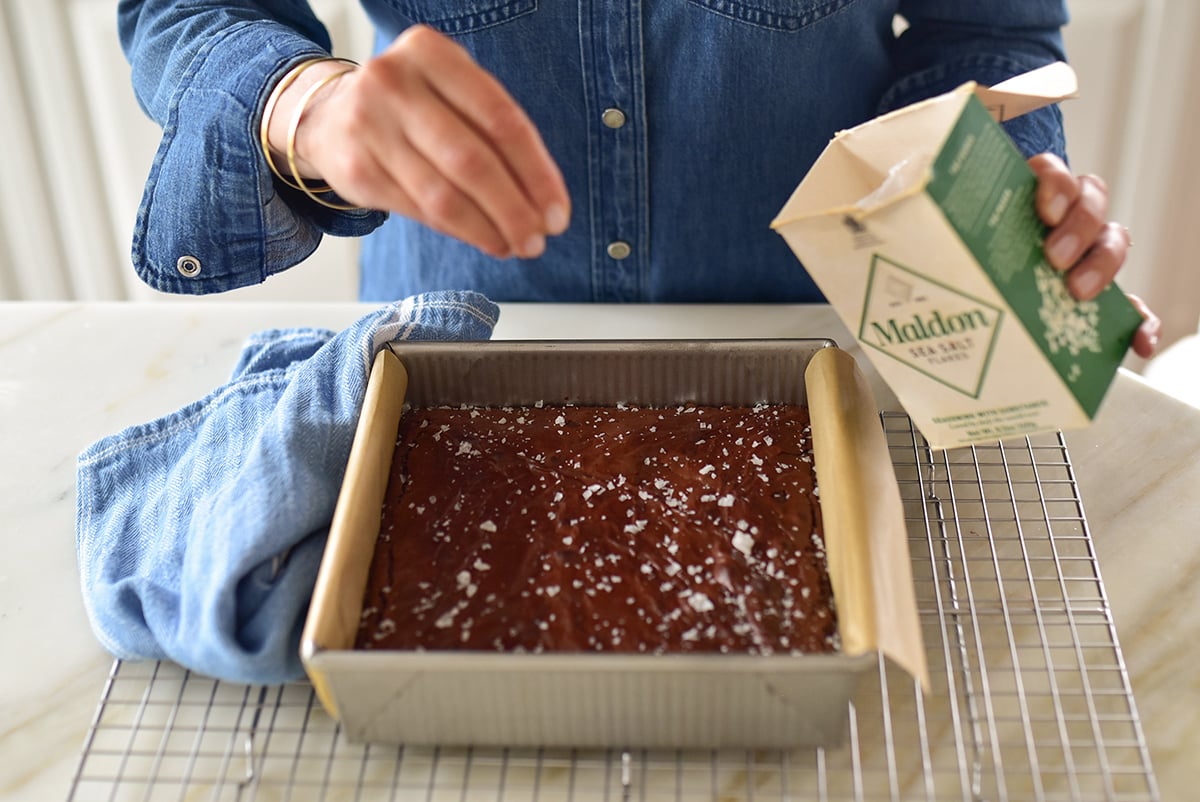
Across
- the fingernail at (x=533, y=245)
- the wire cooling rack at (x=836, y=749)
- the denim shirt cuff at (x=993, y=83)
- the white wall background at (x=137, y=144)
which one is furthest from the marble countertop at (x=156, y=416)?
the white wall background at (x=137, y=144)

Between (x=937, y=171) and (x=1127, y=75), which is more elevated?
(x=937, y=171)

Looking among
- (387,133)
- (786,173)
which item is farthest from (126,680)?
(786,173)

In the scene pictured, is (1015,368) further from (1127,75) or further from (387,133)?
(1127,75)

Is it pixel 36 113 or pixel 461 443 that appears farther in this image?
pixel 36 113

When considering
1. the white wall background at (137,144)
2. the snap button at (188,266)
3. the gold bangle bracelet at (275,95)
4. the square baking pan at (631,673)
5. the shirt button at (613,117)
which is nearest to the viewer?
the square baking pan at (631,673)

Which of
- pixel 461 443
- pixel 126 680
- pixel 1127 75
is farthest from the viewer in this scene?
pixel 1127 75

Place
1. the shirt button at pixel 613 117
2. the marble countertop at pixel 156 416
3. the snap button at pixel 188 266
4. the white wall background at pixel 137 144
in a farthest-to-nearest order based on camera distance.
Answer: the white wall background at pixel 137 144 < the shirt button at pixel 613 117 < the snap button at pixel 188 266 < the marble countertop at pixel 156 416

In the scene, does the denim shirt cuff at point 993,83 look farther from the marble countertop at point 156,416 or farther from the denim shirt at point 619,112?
the marble countertop at point 156,416

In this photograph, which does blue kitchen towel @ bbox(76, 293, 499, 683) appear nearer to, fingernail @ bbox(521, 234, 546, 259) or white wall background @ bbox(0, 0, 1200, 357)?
fingernail @ bbox(521, 234, 546, 259)
